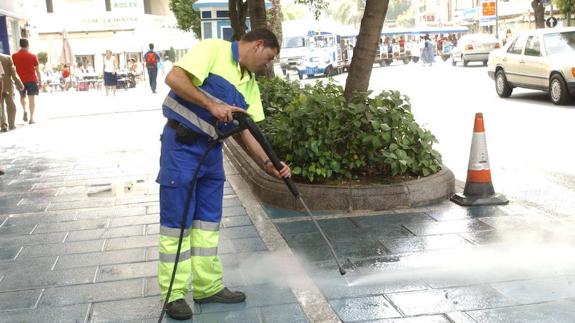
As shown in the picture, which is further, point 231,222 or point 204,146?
point 231,222

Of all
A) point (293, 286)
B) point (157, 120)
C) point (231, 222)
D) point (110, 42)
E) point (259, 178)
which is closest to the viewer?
point (293, 286)

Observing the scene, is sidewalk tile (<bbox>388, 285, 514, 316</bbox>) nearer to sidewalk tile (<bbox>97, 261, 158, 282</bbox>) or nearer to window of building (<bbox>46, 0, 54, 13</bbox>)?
sidewalk tile (<bbox>97, 261, 158, 282</bbox>)

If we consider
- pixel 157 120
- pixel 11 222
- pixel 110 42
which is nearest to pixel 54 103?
pixel 157 120

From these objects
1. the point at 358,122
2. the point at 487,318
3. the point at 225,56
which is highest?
the point at 225,56

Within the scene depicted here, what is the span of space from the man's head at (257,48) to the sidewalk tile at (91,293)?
167 cm

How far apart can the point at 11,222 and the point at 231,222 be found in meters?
2.10

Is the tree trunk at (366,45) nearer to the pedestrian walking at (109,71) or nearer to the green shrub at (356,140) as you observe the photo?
the green shrub at (356,140)

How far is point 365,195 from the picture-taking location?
604 centimetres

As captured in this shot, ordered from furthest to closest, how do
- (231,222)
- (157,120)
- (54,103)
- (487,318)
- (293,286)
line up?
1. (54,103)
2. (157,120)
3. (231,222)
4. (293,286)
5. (487,318)

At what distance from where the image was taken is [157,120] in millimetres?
14938

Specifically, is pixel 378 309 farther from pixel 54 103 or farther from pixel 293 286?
pixel 54 103

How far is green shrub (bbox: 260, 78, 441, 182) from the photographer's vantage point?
626cm

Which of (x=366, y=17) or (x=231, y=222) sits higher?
(x=366, y=17)

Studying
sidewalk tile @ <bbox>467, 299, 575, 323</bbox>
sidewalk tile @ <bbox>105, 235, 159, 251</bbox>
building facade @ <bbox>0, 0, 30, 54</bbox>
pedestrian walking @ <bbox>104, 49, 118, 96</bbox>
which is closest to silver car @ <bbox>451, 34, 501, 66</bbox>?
pedestrian walking @ <bbox>104, 49, 118, 96</bbox>
